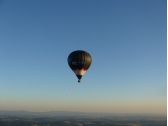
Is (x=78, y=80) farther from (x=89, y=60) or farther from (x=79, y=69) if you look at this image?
(x=89, y=60)

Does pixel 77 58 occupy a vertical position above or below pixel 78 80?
above

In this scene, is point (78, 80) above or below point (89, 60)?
below

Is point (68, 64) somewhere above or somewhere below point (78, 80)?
above

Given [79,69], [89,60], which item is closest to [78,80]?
[79,69]
